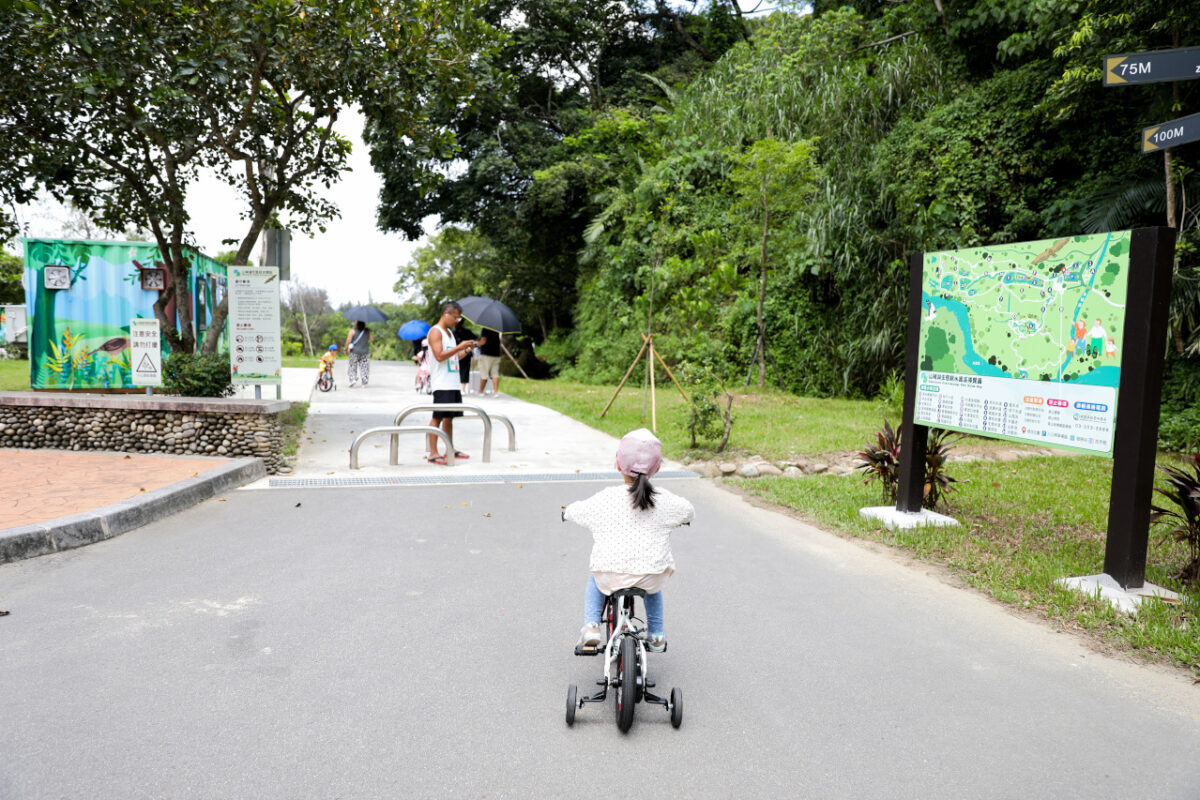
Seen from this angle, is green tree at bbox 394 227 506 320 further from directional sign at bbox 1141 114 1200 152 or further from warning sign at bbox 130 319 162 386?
directional sign at bbox 1141 114 1200 152

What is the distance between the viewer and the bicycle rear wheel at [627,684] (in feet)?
10.5

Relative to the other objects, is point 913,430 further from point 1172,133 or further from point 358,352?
point 358,352

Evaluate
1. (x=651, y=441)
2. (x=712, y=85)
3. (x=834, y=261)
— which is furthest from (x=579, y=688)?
(x=712, y=85)

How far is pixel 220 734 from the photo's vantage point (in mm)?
3160

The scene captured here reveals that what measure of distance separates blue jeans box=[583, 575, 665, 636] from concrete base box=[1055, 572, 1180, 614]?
9.52ft

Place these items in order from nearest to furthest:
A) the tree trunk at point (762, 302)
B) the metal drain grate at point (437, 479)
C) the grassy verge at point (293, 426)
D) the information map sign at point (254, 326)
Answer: the metal drain grate at point (437, 479), the information map sign at point (254, 326), the grassy verge at point (293, 426), the tree trunk at point (762, 302)

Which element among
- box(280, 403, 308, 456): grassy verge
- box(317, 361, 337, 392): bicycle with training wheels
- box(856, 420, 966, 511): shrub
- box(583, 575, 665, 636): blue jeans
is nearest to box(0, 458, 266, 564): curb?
box(280, 403, 308, 456): grassy verge

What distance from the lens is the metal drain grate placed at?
826cm

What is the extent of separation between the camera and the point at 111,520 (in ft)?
20.0

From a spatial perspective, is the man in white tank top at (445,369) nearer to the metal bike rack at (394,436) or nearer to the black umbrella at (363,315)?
the metal bike rack at (394,436)

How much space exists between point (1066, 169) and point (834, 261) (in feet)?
15.1

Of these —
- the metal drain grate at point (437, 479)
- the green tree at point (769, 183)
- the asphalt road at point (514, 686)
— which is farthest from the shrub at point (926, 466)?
the green tree at point (769, 183)

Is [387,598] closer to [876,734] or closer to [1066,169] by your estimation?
[876,734]

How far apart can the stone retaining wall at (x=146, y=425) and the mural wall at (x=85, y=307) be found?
403cm
